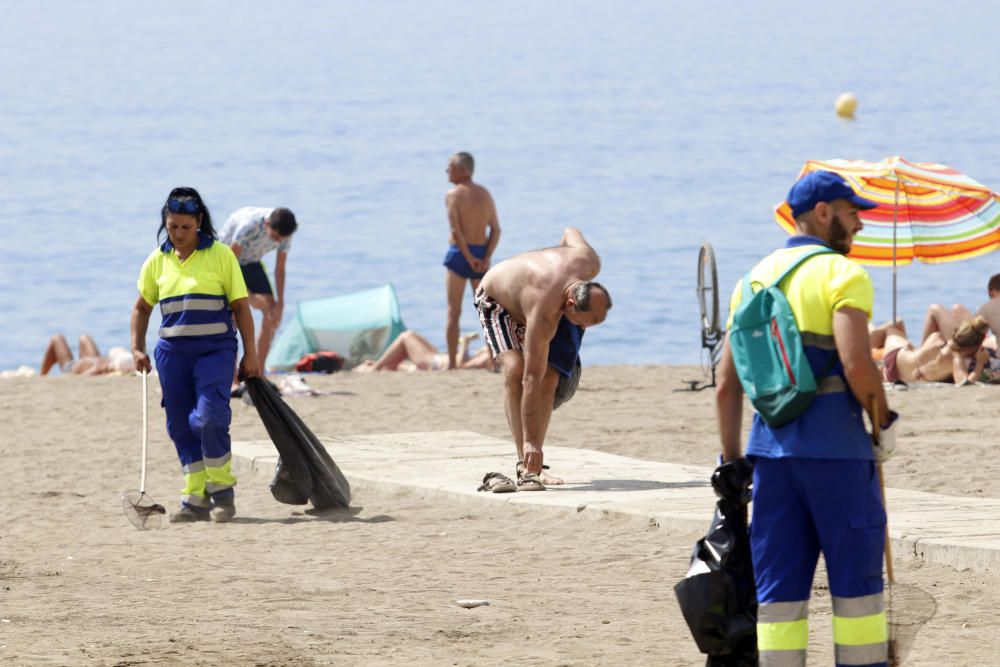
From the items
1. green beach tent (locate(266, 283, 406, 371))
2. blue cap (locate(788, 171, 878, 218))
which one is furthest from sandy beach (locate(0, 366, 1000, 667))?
green beach tent (locate(266, 283, 406, 371))

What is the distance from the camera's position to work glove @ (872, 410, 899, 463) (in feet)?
15.2

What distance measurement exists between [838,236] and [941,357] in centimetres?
937

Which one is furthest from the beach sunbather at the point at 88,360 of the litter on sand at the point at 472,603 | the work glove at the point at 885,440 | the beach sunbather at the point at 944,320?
the work glove at the point at 885,440

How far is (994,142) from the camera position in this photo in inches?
2218

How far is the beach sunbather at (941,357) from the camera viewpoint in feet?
44.2

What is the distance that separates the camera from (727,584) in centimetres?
504

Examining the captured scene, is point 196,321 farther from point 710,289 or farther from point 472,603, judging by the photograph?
point 710,289

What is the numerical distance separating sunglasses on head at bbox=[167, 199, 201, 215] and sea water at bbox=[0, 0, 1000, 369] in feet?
51.2

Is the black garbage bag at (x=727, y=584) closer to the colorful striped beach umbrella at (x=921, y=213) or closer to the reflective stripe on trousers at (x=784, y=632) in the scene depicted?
the reflective stripe on trousers at (x=784, y=632)

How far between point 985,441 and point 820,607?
4693 mm

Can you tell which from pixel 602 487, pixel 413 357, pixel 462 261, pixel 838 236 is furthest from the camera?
pixel 413 357

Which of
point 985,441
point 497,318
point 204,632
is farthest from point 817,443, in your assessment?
point 985,441

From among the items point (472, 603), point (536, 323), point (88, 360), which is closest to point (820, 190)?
point (472, 603)

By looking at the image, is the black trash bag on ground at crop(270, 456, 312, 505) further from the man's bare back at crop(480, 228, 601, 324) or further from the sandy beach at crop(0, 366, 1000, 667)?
the man's bare back at crop(480, 228, 601, 324)
